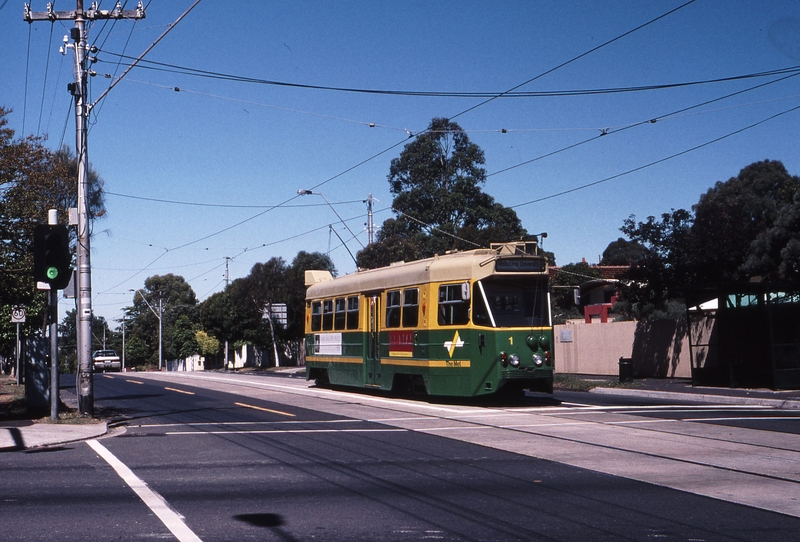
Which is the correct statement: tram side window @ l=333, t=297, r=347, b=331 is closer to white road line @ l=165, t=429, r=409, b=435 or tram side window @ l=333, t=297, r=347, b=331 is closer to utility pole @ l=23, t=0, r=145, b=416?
utility pole @ l=23, t=0, r=145, b=416

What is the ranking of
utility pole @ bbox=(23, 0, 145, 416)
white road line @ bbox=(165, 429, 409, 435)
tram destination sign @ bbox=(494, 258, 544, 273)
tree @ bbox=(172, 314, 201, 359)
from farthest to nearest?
tree @ bbox=(172, 314, 201, 359) → tram destination sign @ bbox=(494, 258, 544, 273) → utility pole @ bbox=(23, 0, 145, 416) → white road line @ bbox=(165, 429, 409, 435)

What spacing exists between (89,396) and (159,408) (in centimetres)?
357

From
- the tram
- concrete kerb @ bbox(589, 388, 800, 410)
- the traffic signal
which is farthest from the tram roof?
the traffic signal

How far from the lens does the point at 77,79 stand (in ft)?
60.9

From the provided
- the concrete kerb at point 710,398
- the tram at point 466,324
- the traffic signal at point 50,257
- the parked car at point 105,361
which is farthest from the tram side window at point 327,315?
the parked car at point 105,361

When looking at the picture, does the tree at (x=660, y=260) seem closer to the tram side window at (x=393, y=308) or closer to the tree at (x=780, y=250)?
the tree at (x=780, y=250)

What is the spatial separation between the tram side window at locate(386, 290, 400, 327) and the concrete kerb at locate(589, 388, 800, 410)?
24.7 ft

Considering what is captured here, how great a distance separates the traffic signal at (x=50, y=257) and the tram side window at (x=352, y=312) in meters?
9.74

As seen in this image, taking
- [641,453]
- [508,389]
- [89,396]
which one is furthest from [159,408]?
[641,453]

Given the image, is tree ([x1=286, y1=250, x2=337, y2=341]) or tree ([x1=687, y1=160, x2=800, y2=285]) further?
tree ([x1=286, y1=250, x2=337, y2=341])

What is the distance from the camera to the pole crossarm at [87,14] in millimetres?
19062

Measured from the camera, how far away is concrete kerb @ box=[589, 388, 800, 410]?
2028 centimetres

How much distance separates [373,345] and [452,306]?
13.7 ft

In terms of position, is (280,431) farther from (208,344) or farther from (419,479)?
(208,344)
